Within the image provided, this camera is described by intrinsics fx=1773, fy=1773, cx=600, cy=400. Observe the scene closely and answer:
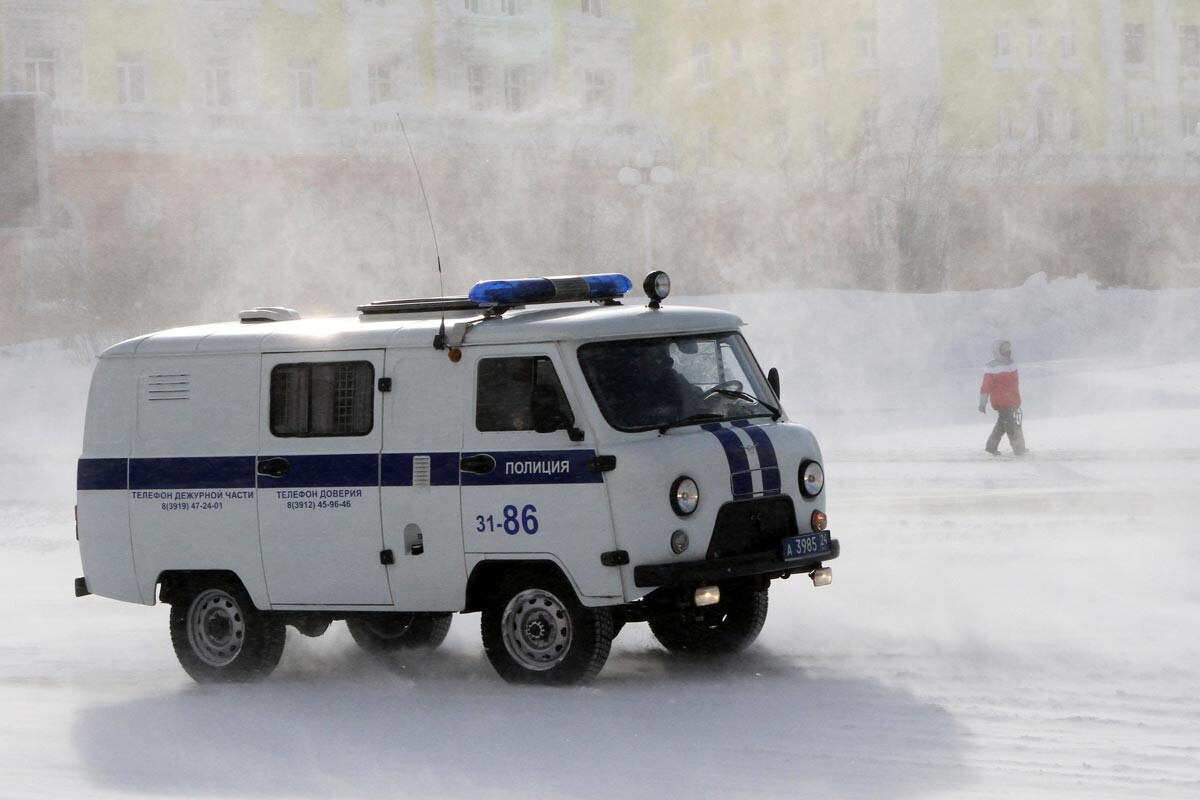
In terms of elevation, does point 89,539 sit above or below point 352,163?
below

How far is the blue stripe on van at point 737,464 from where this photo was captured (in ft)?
32.2

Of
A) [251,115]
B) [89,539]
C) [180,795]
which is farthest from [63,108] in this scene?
[180,795]

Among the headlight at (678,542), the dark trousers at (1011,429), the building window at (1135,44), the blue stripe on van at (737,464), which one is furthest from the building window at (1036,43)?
the headlight at (678,542)

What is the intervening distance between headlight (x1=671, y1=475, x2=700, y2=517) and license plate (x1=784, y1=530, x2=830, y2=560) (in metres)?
0.65

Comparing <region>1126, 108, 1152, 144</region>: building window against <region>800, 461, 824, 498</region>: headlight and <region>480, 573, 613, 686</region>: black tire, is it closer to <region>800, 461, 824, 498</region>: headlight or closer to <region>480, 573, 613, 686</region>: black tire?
<region>800, 461, 824, 498</region>: headlight

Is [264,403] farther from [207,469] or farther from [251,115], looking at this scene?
[251,115]

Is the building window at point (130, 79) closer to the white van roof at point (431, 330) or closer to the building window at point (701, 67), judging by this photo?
the building window at point (701, 67)

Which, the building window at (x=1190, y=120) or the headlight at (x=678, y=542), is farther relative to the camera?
the building window at (x=1190, y=120)

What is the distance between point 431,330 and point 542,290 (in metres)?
0.70

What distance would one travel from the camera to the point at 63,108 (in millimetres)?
45938

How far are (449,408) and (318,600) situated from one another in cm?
145

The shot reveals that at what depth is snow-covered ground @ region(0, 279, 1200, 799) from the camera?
787 centimetres

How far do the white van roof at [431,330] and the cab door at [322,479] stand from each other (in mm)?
110

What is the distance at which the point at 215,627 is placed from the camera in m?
11.0
